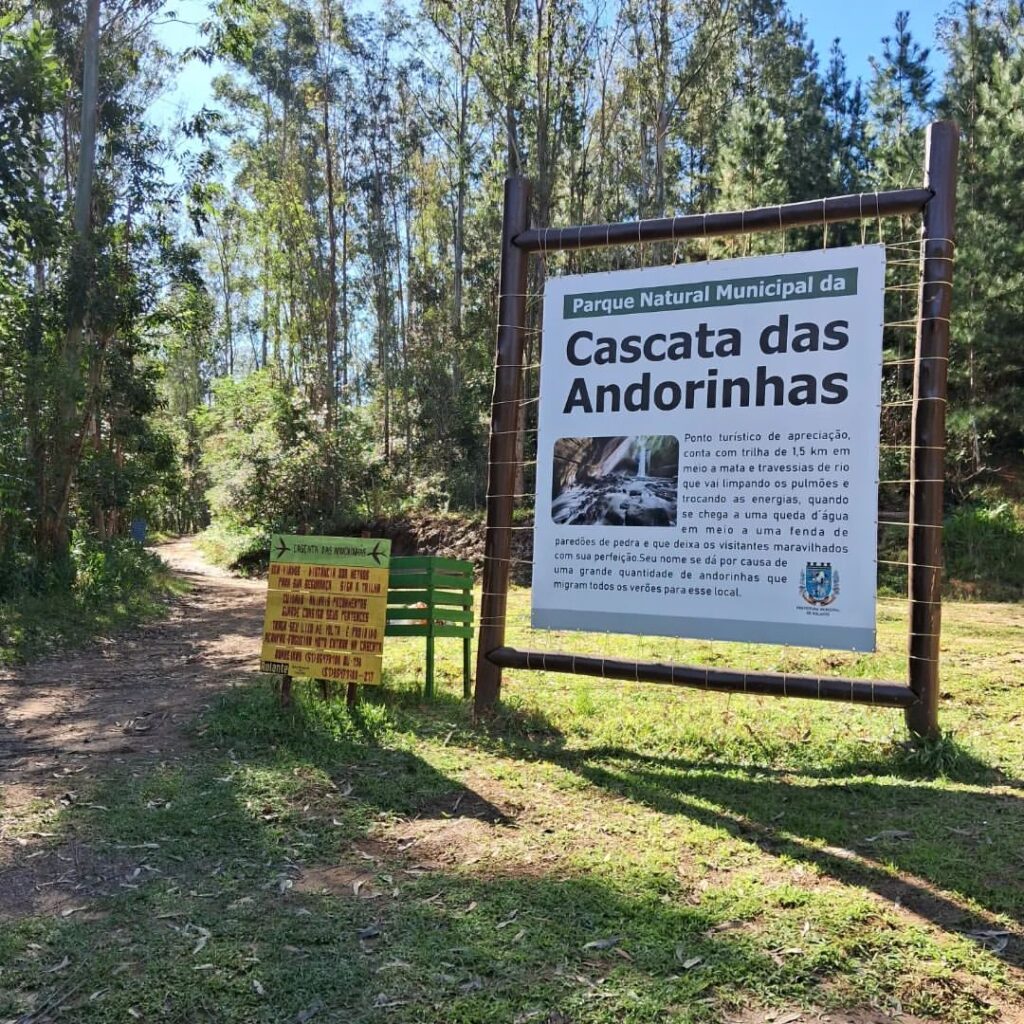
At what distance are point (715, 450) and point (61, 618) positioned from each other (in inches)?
302

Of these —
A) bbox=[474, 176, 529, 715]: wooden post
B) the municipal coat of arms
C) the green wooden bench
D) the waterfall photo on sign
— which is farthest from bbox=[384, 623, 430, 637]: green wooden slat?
the municipal coat of arms

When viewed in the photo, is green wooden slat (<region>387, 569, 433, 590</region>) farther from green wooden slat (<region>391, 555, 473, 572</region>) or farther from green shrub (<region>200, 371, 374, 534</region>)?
Answer: green shrub (<region>200, 371, 374, 534</region>)

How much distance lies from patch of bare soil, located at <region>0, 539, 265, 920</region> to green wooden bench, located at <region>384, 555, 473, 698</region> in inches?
59.2

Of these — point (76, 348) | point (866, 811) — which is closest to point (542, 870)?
point (866, 811)

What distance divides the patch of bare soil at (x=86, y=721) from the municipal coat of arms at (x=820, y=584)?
3462 mm

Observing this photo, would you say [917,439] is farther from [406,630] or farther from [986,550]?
[986,550]

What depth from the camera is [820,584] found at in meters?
4.56

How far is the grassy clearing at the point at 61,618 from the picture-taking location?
8250 millimetres

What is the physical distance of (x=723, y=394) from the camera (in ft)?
15.7

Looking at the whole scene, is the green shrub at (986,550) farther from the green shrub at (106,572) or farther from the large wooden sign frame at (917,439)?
the green shrub at (106,572)

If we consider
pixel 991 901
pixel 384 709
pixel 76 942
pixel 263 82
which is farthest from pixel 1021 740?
pixel 263 82

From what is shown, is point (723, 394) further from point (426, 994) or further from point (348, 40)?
point (348, 40)

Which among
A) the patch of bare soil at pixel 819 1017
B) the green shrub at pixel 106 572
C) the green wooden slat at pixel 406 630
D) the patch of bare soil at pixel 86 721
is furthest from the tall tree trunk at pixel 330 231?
the patch of bare soil at pixel 819 1017

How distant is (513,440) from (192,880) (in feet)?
10.3
